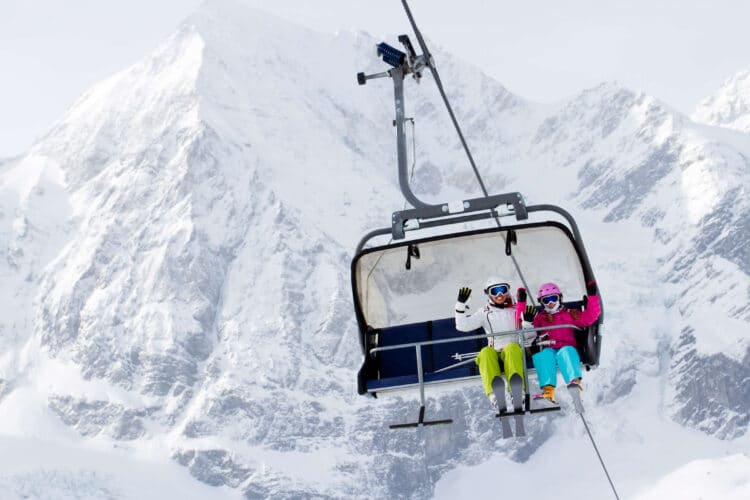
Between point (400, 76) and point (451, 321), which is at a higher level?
point (400, 76)

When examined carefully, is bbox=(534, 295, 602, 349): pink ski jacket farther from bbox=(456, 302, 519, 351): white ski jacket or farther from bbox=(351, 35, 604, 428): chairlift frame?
bbox=(456, 302, 519, 351): white ski jacket

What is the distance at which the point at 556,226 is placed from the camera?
13.7 meters

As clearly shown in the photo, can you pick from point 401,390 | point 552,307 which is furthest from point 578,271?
point 401,390

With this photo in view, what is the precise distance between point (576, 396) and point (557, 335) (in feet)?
3.27

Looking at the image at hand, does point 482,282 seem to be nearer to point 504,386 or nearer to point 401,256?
point 401,256

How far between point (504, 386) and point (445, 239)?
2.11m

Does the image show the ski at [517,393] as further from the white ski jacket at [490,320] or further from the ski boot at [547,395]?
the white ski jacket at [490,320]

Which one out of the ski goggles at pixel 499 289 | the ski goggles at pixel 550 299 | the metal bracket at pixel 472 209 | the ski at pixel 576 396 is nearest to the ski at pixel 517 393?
the ski at pixel 576 396

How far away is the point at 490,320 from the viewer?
1438 cm

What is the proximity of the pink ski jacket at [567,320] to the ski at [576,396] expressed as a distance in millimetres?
641

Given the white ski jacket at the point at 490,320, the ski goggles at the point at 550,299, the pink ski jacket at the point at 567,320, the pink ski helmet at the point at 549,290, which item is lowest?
the white ski jacket at the point at 490,320

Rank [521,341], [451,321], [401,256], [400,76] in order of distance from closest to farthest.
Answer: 1. [521,341]
2. [400,76]
3. [401,256]
4. [451,321]

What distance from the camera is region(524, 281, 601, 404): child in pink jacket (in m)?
13.2

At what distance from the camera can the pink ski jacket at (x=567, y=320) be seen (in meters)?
13.3
